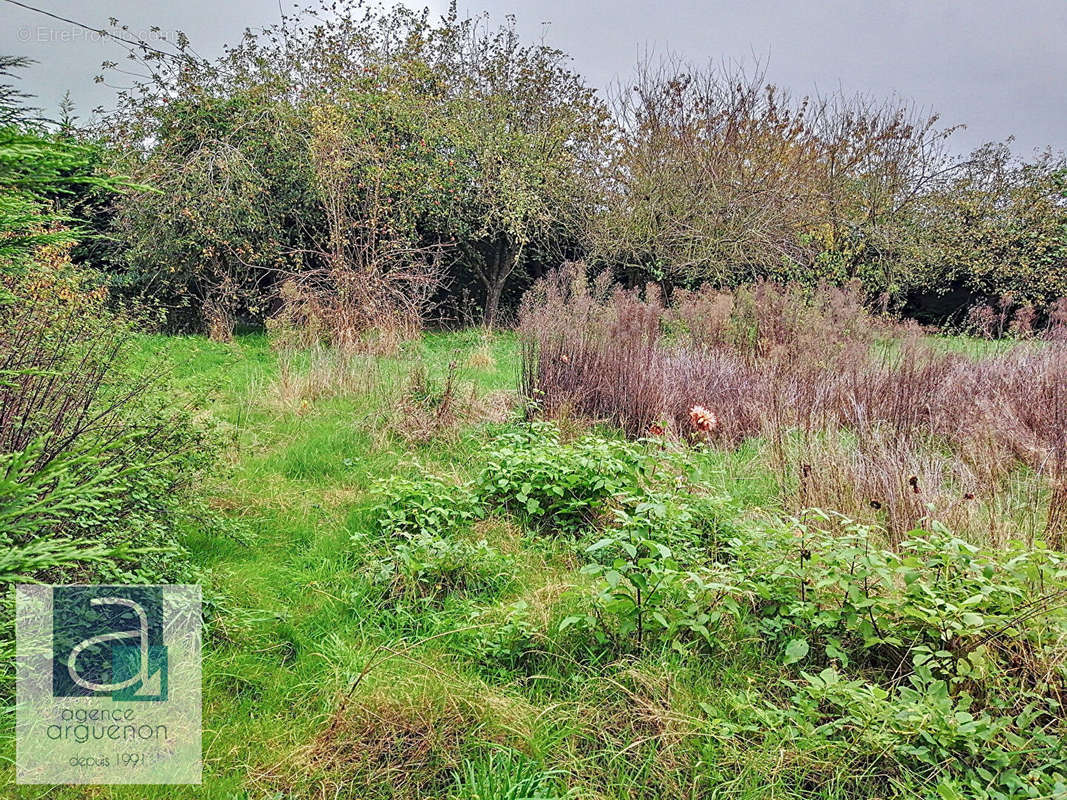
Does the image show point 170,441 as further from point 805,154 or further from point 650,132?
point 805,154

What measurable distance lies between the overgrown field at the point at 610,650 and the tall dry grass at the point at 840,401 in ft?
0.91

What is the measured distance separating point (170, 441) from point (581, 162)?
11729 mm

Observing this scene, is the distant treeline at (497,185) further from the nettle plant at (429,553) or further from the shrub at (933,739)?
the shrub at (933,739)

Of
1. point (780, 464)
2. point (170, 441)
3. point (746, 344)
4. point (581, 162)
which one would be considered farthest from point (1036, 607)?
point (581, 162)

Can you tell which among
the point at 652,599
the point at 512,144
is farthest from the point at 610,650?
the point at 512,144

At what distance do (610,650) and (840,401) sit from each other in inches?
134

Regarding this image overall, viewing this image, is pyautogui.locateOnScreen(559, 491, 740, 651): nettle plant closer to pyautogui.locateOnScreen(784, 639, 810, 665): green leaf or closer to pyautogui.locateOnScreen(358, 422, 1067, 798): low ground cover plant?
pyautogui.locateOnScreen(358, 422, 1067, 798): low ground cover plant

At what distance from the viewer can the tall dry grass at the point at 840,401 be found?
2855 millimetres

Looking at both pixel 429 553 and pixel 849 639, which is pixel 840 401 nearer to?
pixel 849 639

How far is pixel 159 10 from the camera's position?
27.8 ft

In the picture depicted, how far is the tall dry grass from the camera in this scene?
286 cm

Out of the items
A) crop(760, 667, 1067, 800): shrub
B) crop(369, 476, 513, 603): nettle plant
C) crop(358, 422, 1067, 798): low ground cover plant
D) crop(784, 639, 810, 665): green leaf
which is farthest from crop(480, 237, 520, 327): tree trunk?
crop(760, 667, 1067, 800): shrub

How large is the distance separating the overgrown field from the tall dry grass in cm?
28

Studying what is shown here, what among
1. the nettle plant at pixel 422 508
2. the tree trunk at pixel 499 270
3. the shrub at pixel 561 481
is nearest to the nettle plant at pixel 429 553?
the nettle plant at pixel 422 508
